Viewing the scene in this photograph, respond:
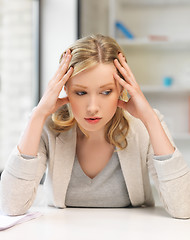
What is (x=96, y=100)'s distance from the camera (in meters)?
1.31

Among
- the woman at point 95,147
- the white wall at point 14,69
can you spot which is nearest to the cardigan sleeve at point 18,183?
the woman at point 95,147

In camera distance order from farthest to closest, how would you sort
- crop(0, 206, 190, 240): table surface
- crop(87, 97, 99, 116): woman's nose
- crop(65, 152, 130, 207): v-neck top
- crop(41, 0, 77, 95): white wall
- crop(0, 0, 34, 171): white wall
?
1. crop(41, 0, 77, 95): white wall
2. crop(0, 0, 34, 171): white wall
3. crop(65, 152, 130, 207): v-neck top
4. crop(87, 97, 99, 116): woman's nose
5. crop(0, 206, 190, 240): table surface

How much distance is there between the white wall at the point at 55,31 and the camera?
3.24m

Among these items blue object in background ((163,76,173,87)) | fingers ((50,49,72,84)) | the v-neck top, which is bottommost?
the v-neck top

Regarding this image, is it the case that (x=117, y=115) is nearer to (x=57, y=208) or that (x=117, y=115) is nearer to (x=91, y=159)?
(x=91, y=159)

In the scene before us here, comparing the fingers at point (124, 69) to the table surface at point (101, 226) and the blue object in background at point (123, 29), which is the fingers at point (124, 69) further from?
the blue object in background at point (123, 29)

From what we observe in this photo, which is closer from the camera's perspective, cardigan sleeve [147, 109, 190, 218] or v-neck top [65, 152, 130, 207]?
cardigan sleeve [147, 109, 190, 218]

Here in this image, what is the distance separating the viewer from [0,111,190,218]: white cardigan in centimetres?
135

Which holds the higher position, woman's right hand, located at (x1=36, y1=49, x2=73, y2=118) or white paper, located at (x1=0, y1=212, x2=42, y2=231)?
woman's right hand, located at (x1=36, y1=49, x2=73, y2=118)

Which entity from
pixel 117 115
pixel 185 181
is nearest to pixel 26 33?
pixel 117 115

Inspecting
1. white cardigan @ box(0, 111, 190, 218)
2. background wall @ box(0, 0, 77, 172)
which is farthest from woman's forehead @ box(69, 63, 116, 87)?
background wall @ box(0, 0, 77, 172)

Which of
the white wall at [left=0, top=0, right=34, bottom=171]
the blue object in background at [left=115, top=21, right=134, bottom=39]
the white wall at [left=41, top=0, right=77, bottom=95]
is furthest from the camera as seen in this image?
the blue object in background at [left=115, top=21, right=134, bottom=39]

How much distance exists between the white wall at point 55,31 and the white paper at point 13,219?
6.73 ft

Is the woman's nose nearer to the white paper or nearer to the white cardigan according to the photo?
the white cardigan
